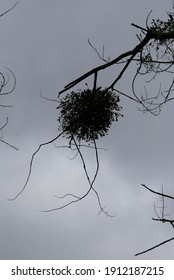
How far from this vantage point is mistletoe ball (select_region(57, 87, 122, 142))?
3133 mm

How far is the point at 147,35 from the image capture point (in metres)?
2.67

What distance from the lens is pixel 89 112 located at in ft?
10.3

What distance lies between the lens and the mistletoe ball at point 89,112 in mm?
3133
